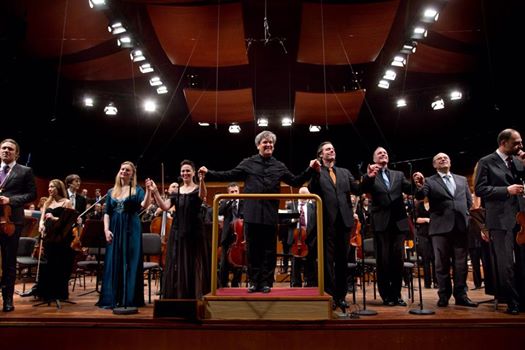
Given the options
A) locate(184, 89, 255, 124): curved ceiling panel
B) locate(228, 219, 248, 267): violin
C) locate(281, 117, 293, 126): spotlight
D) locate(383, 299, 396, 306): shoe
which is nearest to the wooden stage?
locate(383, 299, 396, 306): shoe

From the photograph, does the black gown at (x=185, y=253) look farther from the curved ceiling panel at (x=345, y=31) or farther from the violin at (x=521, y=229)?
the curved ceiling panel at (x=345, y=31)

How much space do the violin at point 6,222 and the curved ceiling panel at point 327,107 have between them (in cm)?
809

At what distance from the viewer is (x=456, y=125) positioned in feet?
38.9

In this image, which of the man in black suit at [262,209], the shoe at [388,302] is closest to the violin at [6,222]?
the man in black suit at [262,209]

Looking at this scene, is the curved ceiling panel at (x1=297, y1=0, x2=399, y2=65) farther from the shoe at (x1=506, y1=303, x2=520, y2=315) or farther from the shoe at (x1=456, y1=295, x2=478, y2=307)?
the shoe at (x1=506, y1=303, x2=520, y2=315)

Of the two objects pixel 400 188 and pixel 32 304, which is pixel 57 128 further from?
pixel 400 188

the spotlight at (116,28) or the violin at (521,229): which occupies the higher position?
the spotlight at (116,28)

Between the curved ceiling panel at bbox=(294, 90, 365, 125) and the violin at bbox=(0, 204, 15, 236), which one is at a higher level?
the curved ceiling panel at bbox=(294, 90, 365, 125)

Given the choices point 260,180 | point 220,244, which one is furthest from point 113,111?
point 260,180

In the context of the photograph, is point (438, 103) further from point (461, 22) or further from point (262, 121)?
point (262, 121)

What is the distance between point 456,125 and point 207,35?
7757 mm

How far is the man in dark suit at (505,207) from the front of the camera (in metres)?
3.91

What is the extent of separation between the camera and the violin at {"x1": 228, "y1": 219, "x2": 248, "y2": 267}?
17.9ft

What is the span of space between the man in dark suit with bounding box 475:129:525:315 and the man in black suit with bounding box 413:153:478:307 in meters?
0.35
